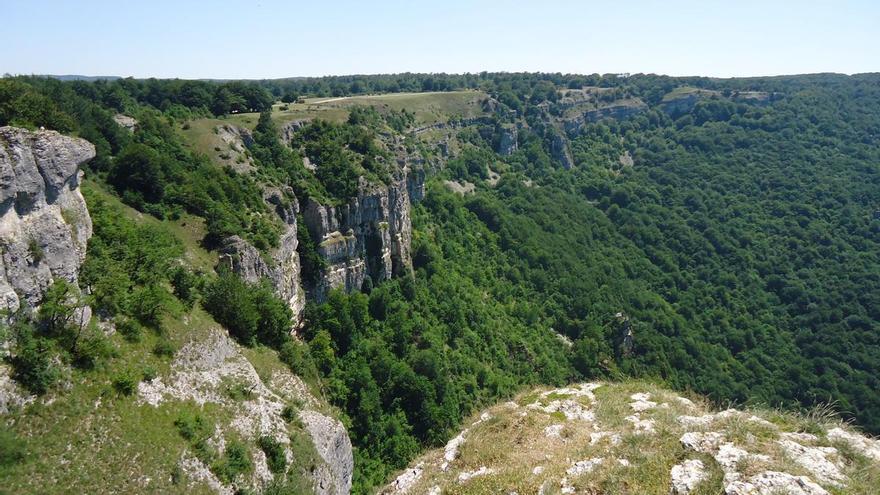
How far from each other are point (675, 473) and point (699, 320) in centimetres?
8582

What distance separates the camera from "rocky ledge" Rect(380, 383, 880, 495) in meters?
12.4

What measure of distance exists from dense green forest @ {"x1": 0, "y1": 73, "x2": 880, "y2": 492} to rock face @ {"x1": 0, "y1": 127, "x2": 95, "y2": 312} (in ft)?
6.03

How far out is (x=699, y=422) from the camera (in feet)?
51.1

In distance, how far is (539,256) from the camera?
8588 centimetres

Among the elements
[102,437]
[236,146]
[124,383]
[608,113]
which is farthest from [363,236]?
[608,113]

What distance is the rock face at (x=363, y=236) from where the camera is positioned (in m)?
52.1

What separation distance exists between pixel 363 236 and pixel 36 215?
35.1 metres

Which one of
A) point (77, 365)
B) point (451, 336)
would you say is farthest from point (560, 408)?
point (451, 336)

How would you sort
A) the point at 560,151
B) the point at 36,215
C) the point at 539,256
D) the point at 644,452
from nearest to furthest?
the point at 644,452 < the point at 36,215 < the point at 539,256 < the point at 560,151

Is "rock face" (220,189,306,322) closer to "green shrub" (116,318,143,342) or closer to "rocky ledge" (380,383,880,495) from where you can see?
"green shrub" (116,318,143,342)

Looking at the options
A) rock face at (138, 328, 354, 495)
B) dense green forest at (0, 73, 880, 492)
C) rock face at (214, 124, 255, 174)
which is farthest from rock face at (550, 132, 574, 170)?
rock face at (138, 328, 354, 495)

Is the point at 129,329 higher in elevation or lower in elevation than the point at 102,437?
higher

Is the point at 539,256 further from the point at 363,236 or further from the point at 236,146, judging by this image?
the point at 236,146

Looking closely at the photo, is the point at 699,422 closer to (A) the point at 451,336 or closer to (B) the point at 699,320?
(A) the point at 451,336
